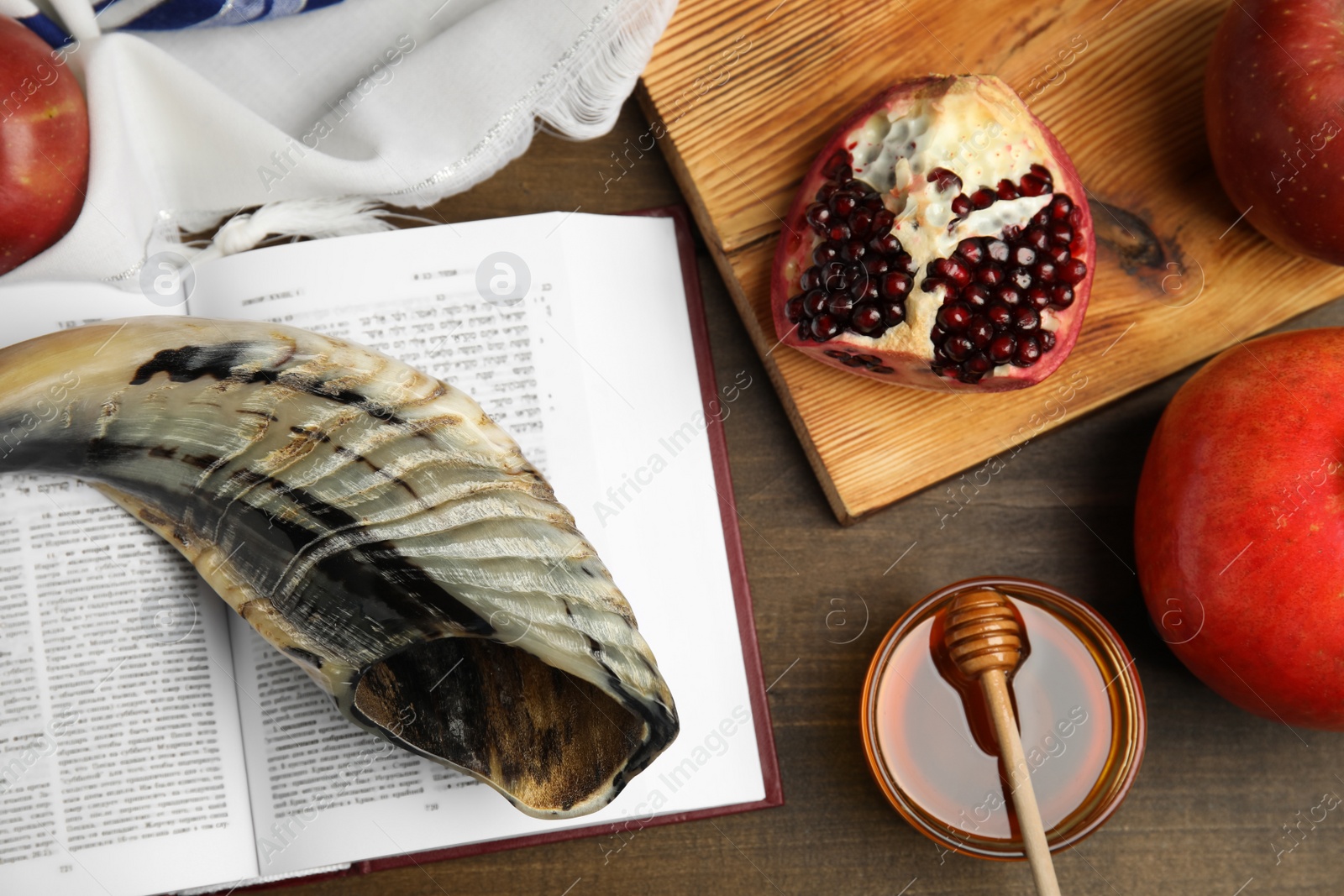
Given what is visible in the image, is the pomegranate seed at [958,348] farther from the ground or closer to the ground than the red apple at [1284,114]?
closer to the ground

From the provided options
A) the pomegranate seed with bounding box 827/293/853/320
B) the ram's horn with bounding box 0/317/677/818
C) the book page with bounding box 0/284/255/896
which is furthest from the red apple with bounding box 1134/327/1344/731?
the book page with bounding box 0/284/255/896

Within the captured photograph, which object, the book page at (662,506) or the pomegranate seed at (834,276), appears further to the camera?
the book page at (662,506)

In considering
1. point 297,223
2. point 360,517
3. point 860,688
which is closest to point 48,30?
point 297,223

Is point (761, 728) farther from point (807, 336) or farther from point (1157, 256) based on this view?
point (1157, 256)

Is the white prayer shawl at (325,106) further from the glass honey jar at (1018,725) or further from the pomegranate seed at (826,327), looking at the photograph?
the glass honey jar at (1018,725)

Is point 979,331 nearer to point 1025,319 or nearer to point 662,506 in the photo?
point 1025,319

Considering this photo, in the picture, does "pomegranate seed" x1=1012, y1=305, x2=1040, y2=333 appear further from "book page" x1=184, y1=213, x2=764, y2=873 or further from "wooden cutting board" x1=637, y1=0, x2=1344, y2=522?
"book page" x1=184, y1=213, x2=764, y2=873

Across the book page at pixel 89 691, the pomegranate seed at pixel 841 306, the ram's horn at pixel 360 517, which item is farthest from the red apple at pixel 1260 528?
the book page at pixel 89 691
